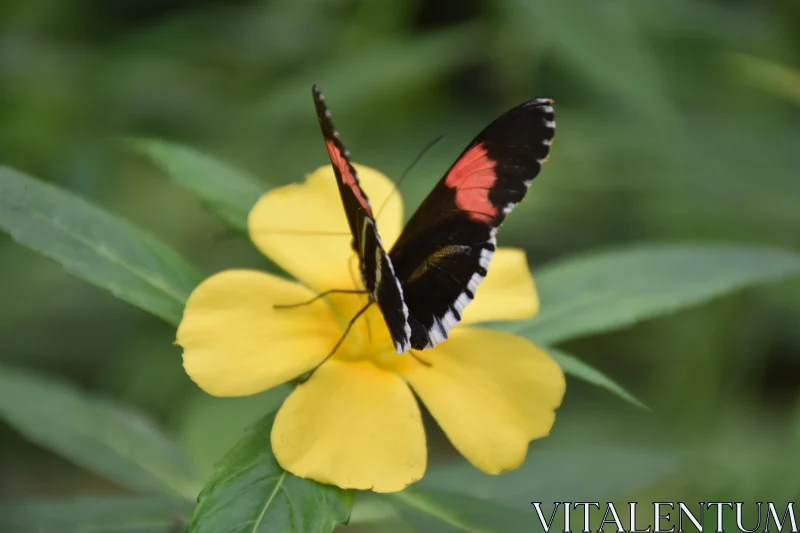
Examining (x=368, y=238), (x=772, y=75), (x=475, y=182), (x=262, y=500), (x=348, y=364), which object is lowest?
(x=262, y=500)

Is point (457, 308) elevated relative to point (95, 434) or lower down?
elevated

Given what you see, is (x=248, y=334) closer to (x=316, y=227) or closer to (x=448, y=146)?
(x=316, y=227)

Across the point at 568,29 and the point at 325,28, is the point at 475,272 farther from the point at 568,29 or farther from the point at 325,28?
the point at 325,28

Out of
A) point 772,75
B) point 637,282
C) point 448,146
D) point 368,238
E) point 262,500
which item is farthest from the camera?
point 448,146

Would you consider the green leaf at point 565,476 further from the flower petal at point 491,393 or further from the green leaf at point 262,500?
the green leaf at point 262,500

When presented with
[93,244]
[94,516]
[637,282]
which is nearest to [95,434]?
[94,516]

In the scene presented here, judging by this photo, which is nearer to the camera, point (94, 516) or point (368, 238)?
point (368, 238)

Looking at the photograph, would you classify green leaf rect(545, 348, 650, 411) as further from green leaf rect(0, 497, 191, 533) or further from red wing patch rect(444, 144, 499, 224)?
green leaf rect(0, 497, 191, 533)
